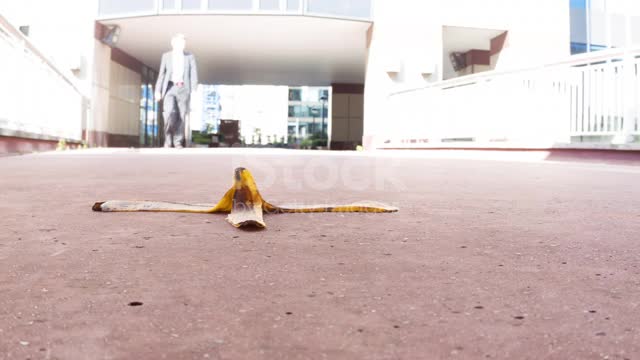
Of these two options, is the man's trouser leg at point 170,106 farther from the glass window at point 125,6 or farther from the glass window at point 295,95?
the glass window at point 295,95

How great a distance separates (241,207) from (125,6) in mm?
13511

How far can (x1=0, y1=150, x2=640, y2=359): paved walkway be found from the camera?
754mm

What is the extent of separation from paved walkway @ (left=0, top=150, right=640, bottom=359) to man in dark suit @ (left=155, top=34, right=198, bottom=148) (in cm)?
885

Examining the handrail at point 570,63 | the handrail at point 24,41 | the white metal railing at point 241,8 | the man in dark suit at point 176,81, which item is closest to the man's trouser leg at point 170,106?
the man in dark suit at point 176,81

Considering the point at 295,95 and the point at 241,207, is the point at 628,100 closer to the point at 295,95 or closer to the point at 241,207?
the point at 241,207

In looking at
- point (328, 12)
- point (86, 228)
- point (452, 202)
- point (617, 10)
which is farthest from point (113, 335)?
point (617, 10)

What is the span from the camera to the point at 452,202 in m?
2.54

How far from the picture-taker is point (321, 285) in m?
1.06

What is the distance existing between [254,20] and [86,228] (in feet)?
42.2

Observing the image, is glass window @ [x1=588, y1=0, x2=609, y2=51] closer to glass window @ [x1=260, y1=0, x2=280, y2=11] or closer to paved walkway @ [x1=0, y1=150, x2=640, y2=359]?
glass window @ [x1=260, y1=0, x2=280, y2=11]

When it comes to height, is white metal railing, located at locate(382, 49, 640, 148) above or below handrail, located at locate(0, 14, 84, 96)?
below

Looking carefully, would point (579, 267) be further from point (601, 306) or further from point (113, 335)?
point (113, 335)

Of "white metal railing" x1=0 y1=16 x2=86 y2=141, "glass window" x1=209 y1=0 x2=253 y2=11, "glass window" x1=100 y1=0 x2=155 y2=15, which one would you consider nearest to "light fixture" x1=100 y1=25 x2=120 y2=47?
"glass window" x1=100 y1=0 x2=155 y2=15

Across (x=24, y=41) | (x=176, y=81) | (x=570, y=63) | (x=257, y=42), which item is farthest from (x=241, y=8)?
(x=570, y=63)
